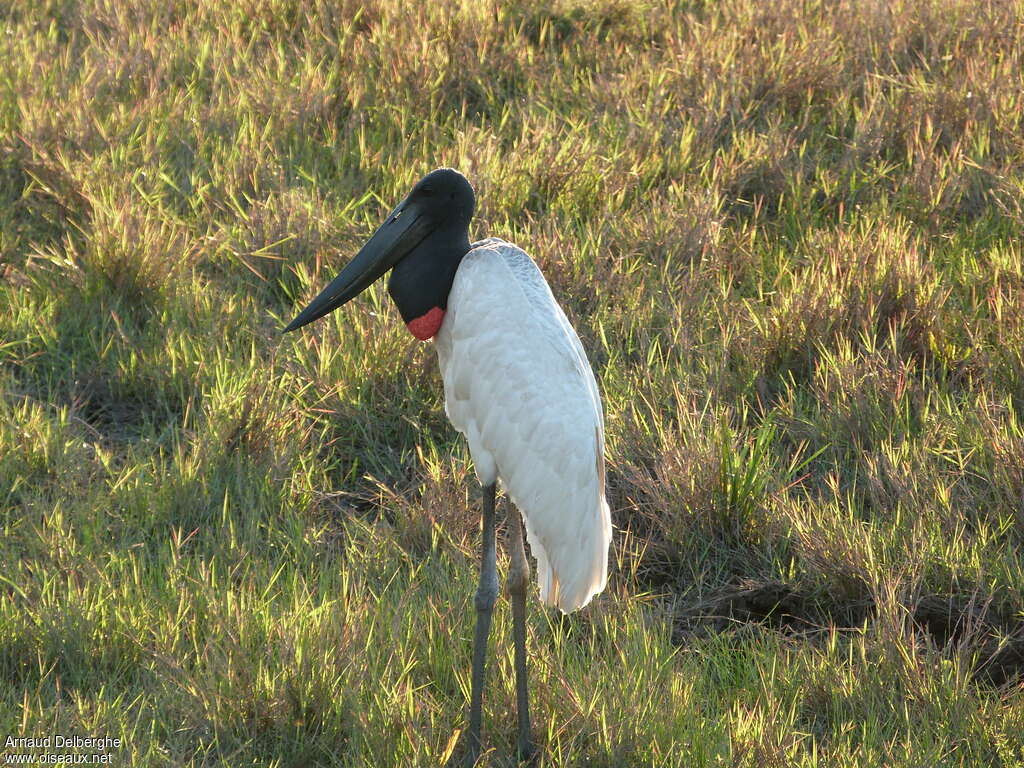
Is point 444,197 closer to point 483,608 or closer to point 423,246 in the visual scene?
point 423,246

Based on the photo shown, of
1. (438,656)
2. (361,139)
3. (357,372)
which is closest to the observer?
(438,656)

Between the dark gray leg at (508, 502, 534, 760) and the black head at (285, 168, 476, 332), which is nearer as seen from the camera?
the dark gray leg at (508, 502, 534, 760)

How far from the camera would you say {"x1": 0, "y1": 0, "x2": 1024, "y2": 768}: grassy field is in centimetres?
317

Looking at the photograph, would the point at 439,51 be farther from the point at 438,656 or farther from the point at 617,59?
the point at 438,656

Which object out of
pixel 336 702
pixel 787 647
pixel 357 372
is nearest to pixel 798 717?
pixel 787 647

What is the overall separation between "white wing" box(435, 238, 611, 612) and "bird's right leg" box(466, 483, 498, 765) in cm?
13

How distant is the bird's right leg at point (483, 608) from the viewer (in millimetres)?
3141

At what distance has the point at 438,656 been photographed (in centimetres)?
337

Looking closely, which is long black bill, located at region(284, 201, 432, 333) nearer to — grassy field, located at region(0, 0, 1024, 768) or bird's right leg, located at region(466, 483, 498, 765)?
bird's right leg, located at region(466, 483, 498, 765)

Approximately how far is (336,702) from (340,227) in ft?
7.72

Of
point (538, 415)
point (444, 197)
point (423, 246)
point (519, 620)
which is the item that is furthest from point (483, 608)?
point (444, 197)

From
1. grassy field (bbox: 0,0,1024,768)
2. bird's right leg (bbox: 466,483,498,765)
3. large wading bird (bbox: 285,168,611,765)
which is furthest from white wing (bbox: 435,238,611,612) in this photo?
grassy field (bbox: 0,0,1024,768)

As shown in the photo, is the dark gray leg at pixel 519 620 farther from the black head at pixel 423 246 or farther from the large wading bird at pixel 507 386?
the black head at pixel 423 246

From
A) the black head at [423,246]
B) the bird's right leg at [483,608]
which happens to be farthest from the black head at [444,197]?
the bird's right leg at [483,608]
